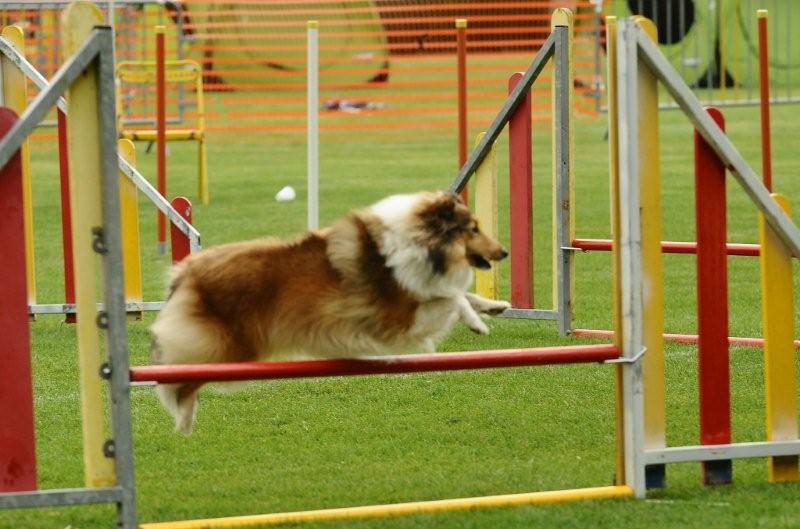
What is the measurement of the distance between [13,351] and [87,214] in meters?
0.46

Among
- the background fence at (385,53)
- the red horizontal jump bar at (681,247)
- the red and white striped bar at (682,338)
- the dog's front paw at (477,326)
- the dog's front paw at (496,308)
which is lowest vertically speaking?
the red and white striped bar at (682,338)

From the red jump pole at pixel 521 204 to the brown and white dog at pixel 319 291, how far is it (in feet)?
11.1

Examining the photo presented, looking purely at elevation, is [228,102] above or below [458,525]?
above

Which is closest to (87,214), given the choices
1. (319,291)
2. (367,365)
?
(319,291)

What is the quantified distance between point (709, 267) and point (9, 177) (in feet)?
7.57

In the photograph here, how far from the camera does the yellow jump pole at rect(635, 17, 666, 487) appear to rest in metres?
4.93

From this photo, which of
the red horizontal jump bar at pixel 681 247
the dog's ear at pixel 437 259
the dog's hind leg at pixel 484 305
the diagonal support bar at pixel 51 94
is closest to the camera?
the diagonal support bar at pixel 51 94

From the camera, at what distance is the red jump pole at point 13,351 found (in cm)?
445

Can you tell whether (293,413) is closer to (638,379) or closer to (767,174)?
(638,379)

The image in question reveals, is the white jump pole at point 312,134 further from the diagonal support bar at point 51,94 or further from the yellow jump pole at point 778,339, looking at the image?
the diagonal support bar at point 51,94

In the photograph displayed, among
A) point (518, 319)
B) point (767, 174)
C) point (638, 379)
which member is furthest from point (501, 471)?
point (767, 174)

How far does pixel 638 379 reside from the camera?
4.91 metres

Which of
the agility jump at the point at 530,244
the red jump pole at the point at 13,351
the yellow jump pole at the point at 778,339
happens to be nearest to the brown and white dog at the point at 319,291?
the red jump pole at the point at 13,351

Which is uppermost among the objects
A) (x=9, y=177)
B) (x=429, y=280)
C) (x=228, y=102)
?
(x=228, y=102)
